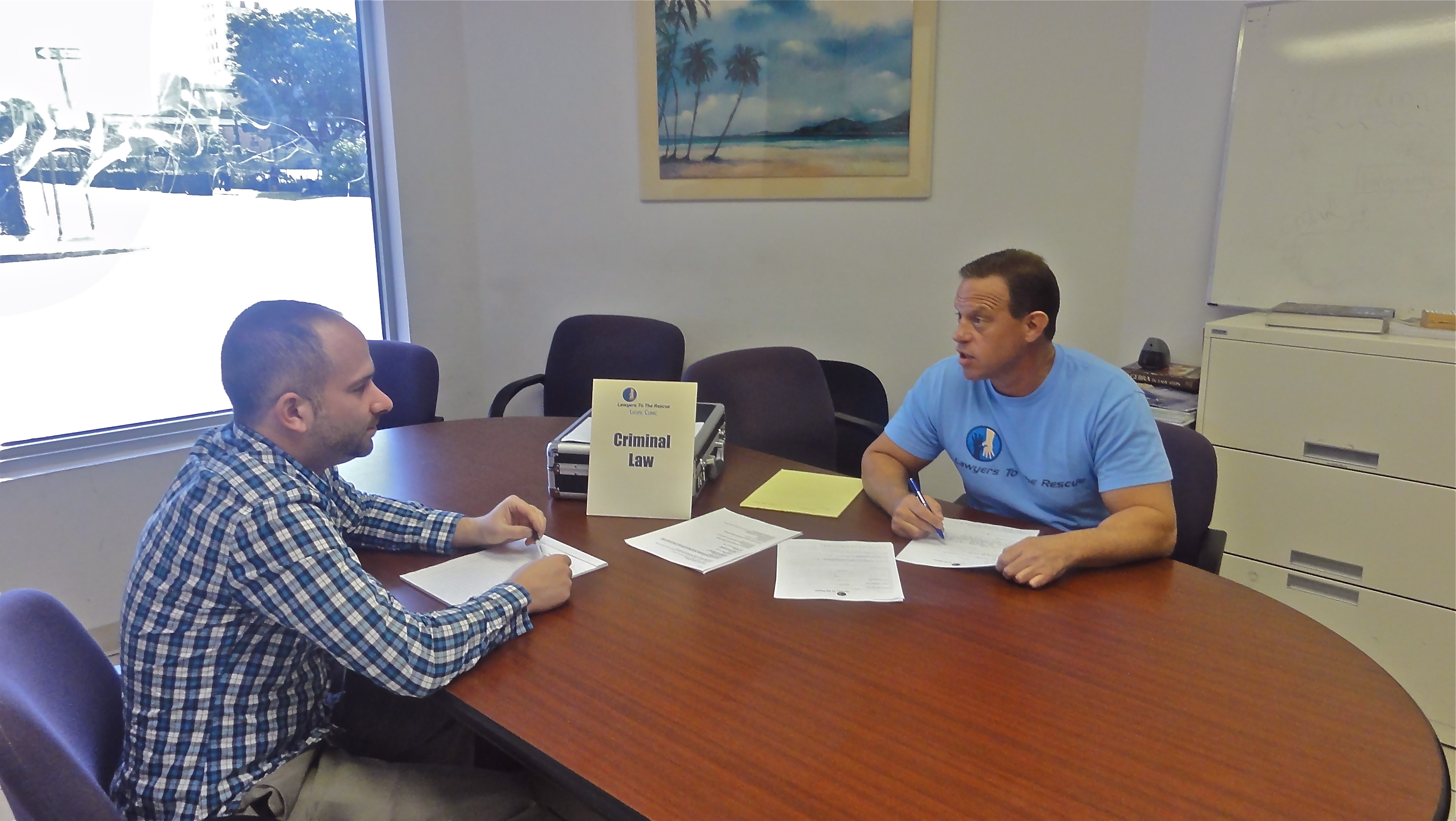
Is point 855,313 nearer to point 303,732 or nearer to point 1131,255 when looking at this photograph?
point 1131,255

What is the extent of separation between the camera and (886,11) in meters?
3.18

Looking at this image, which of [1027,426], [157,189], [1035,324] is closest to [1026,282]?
[1035,324]

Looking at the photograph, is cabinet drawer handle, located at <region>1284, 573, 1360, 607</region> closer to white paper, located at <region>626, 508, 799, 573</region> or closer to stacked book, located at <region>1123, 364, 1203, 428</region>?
stacked book, located at <region>1123, 364, 1203, 428</region>

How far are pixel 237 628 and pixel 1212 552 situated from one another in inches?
67.1

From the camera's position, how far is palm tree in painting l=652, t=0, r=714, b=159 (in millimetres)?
3354

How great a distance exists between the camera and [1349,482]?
2.41 metres

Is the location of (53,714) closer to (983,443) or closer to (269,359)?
(269,359)

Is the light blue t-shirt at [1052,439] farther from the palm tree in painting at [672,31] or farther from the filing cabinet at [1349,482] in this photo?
the palm tree in painting at [672,31]

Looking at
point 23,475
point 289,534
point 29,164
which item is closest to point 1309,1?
point 289,534

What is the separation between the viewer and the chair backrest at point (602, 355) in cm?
335

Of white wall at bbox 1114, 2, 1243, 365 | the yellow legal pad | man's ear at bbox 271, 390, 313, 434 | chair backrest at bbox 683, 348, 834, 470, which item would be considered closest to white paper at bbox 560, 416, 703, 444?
the yellow legal pad

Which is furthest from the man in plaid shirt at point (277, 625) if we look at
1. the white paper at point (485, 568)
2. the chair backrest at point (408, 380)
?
the chair backrest at point (408, 380)

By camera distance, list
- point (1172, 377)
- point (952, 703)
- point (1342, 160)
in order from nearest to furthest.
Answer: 1. point (952, 703)
2. point (1342, 160)
3. point (1172, 377)

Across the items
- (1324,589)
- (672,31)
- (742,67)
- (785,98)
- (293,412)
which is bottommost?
(1324,589)
